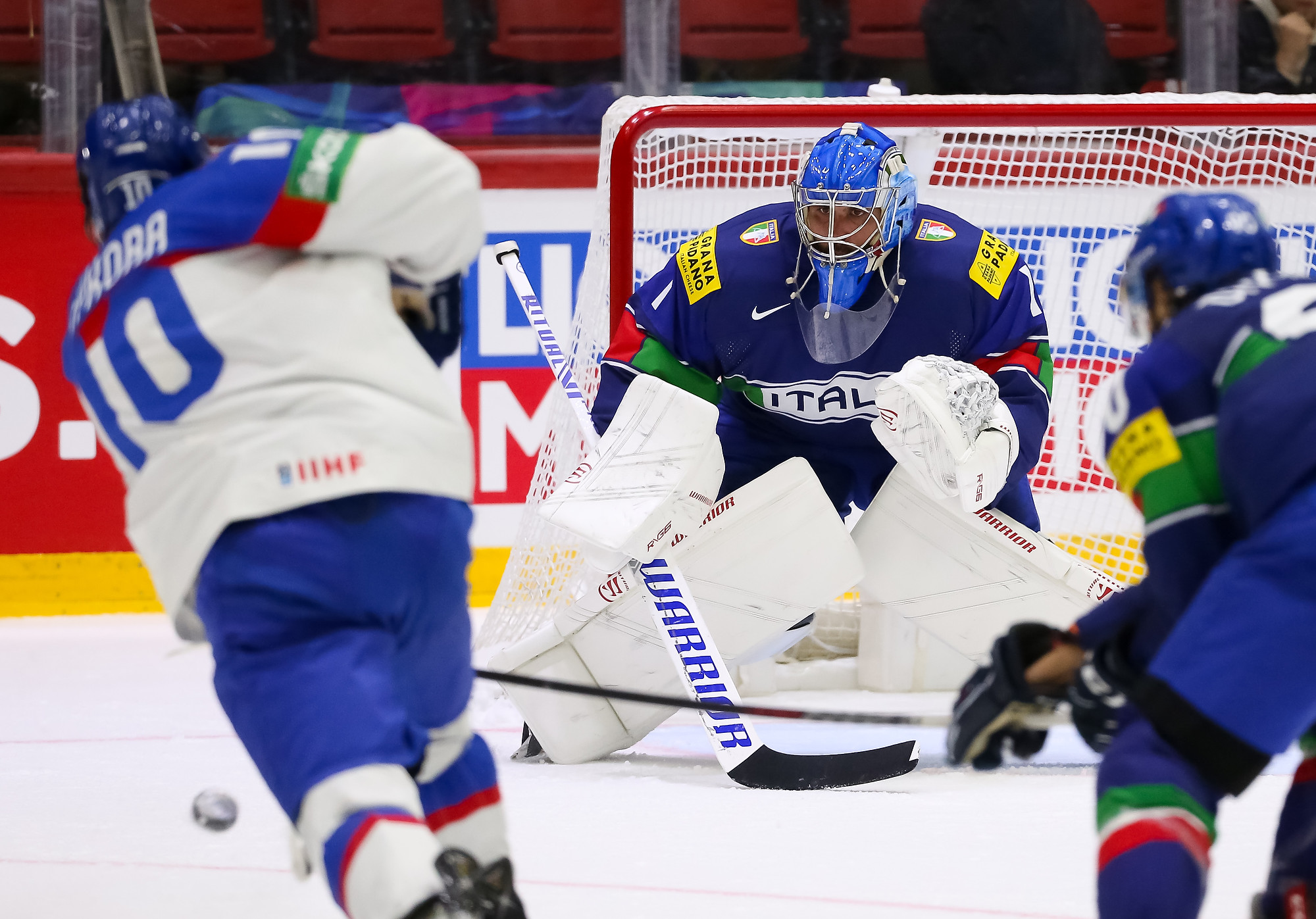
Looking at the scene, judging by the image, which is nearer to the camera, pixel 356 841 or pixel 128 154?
pixel 356 841

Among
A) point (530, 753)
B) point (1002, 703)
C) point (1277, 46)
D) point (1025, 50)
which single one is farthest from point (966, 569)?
point (1277, 46)

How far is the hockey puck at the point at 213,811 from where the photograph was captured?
1864 mm

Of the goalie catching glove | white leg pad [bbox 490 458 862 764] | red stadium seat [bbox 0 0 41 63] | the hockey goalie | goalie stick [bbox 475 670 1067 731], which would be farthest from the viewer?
red stadium seat [bbox 0 0 41 63]

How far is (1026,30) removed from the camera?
457 centimetres

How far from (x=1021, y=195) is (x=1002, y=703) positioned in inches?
91.6

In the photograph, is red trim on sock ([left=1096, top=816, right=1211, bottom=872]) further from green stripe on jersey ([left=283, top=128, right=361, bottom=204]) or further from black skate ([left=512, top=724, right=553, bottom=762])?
black skate ([left=512, top=724, right=553, bottom=762])

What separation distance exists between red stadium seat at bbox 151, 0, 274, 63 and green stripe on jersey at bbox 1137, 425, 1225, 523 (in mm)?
3897

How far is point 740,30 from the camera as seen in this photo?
4637mm

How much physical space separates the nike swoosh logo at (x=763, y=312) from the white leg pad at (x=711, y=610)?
0.31 meters

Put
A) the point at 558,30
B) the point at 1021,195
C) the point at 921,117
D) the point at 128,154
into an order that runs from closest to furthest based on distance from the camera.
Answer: the point at 128,154 < the point at 921,117 < the point at 1021,195 < the point at 558,30

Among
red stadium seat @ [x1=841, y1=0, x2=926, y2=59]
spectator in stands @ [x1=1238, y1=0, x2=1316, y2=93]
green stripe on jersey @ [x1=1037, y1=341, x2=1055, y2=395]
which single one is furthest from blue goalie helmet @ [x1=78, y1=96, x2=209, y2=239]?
spectator in stands @ [x1=1238, y1=0, x2=1316, y2=93]

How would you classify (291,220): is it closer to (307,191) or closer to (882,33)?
(307,191)

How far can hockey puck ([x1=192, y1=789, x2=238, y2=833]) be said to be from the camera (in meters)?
1.86

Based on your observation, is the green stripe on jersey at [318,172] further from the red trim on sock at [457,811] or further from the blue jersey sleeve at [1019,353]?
the blue jersey sleeve at [1019,353]
